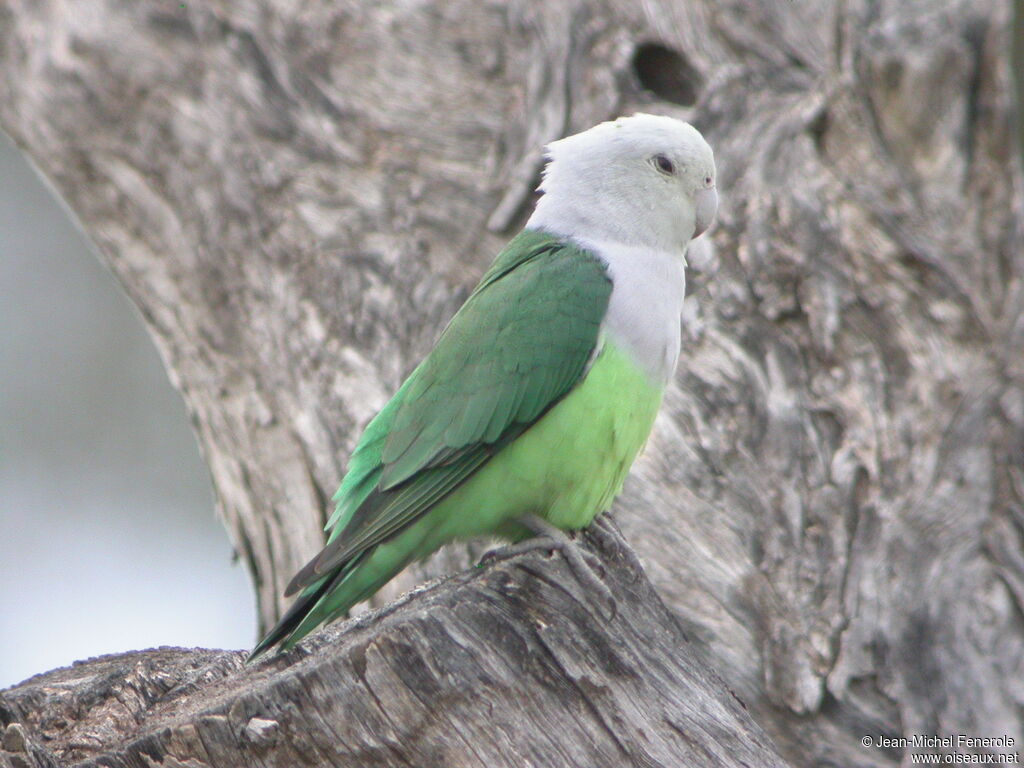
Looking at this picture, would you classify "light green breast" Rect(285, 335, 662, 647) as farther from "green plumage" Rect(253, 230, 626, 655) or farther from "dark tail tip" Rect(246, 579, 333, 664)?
"dark tail tip" Rect(246, 579, 333, 664)

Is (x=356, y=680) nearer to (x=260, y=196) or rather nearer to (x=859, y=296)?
(x=859, y=296)

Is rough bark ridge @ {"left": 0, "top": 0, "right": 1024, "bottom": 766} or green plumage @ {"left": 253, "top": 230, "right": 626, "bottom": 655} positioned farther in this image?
rough bark ridge @ {"left": 0, "top": 0, "right": 1024, "bottom": 766}

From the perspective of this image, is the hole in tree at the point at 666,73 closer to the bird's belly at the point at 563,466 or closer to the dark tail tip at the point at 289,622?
the bird's belly at the point at 563,466

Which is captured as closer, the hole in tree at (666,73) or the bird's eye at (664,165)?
the bird's eye at (664,165)

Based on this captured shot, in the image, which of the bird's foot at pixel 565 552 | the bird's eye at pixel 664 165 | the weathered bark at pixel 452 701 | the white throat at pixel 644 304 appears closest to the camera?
the weathered bark at pixel 452 701

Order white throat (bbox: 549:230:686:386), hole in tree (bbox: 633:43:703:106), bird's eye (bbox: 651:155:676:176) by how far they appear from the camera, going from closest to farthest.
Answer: white throat (bbox: 549:230:686:386), bird's eye (bbox: 651:155:676:176), hole in tree (bbox: 633:43:703:106)

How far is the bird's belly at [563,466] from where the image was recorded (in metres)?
3.88

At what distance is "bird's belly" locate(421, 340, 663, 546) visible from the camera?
388cm

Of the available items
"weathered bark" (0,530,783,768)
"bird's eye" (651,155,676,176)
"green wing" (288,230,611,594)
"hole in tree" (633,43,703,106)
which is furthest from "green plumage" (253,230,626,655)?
"hole in tree" (633,43,703,106)

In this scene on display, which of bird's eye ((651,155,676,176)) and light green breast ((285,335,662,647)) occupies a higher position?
bird's eye ((651,155,676,176))

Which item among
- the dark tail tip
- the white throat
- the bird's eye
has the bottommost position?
the white throat

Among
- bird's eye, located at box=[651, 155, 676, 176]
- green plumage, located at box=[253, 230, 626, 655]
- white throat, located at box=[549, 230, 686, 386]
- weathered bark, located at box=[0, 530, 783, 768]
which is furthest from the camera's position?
bird's eye, located at box=[651, 155, 676, 176]

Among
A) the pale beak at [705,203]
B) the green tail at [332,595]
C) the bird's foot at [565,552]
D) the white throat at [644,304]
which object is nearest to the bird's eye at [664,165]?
the pale beak at [705,203]

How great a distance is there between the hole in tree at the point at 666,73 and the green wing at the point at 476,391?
161 cm
